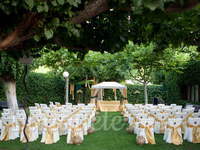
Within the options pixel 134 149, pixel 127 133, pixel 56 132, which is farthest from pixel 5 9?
pixel 127 133

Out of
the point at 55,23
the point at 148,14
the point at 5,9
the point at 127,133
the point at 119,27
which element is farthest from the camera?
the point at 127,133

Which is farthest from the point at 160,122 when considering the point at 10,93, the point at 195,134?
the point at 10,93

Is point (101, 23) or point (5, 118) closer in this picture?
point (101, 23)

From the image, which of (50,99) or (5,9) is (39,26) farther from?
(50,99)

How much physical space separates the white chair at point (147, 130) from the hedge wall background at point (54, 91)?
39.6ft

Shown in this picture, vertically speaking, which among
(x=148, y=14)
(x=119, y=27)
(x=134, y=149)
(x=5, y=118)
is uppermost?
(x=119, y=27)

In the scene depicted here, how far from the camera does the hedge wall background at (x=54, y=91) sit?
69.8ft

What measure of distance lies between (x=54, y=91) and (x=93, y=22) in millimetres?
20041

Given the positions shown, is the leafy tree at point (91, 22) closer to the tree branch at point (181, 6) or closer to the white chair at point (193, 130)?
the tree branch at point (181, 6)

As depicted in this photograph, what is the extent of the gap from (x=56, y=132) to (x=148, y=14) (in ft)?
25.3

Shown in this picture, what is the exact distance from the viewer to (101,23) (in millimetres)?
3547

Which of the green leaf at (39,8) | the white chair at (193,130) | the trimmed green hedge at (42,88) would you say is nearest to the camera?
the green leaf at (39,8)

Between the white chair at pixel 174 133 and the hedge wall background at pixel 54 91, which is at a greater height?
the hedge wall background at pixel 54 91

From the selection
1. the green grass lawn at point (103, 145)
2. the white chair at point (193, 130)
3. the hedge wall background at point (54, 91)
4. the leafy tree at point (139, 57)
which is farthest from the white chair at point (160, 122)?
the hedge wall background at point (54, 91)
